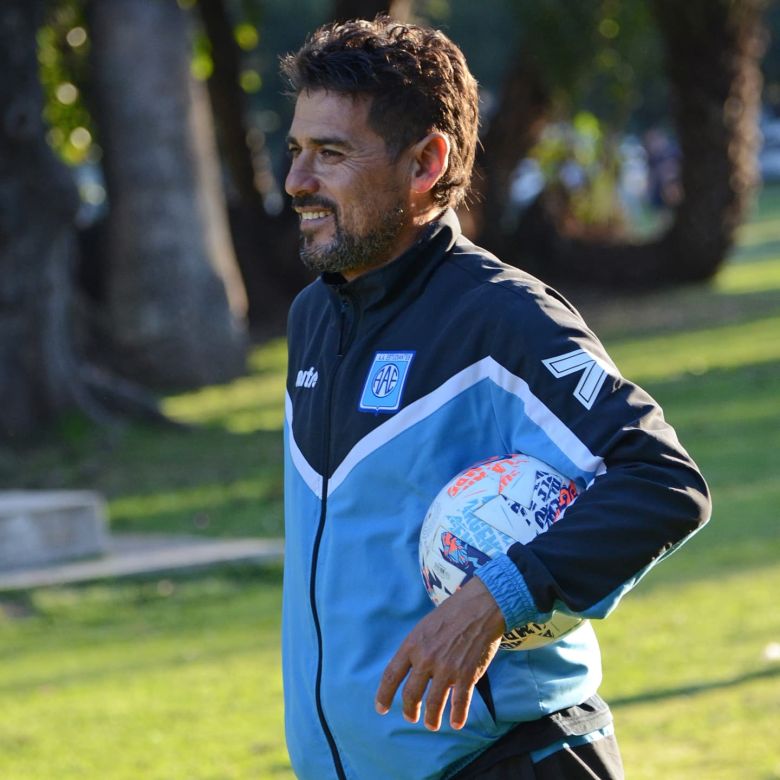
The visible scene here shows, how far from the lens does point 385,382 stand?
322 cm

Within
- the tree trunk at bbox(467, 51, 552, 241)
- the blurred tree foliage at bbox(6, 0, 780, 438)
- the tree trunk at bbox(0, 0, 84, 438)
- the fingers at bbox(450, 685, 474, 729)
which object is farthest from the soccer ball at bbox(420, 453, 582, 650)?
the tree trunk at bbox(467, 51, 552, 241)

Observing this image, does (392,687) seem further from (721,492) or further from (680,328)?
(680,328)

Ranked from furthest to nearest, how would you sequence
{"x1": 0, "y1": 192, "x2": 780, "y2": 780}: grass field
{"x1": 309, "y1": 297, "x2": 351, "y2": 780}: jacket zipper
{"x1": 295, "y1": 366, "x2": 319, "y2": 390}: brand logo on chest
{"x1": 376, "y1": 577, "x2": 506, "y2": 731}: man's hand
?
{"x1": 0, "y1": 192, "x2": 780, "y2": 780}: grass field → {"x1": 295, "y1": 366, "x2": 319, "y2": 390}: brand logo on chest → {"x1": 309, "y1": 297, "x2": 351, "y2": 780}: jacket zipper → {"x1": 376, "y1": 577, "x2": 506, "y2": 731}: man's hand

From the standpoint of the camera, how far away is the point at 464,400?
3.12 meters

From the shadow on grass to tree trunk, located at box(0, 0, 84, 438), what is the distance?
30.0 ft

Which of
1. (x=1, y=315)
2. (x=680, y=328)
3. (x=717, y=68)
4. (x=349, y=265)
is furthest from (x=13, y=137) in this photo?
(x=717, y=68)

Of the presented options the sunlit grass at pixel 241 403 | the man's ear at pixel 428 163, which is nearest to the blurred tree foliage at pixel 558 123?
the sunlit grass at pixel 241 403

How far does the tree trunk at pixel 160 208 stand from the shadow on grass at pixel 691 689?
12462mm

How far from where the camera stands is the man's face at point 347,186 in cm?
328

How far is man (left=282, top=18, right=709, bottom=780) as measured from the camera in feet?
9.45

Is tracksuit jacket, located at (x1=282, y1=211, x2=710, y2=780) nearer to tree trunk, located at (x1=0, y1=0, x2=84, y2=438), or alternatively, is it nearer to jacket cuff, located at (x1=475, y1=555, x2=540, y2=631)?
jacket cuff, located at (x1=475, y1=555, x2=540, y2=631)

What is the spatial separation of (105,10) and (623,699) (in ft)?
43.4

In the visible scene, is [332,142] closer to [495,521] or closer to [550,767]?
[495,521]

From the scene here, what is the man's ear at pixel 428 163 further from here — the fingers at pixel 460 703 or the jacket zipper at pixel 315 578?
the fingers at pixel 460 703
